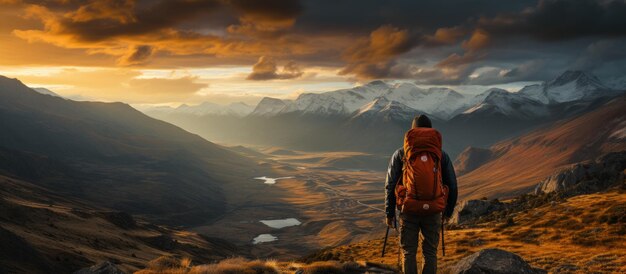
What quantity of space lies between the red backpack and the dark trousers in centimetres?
38

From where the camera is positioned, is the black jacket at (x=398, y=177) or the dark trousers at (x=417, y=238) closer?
the dark trousers at (x=417, y=238)

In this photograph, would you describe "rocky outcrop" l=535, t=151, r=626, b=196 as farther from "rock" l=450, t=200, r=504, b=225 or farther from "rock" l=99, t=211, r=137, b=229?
"rock" l=99, t=211, r=137, b=229

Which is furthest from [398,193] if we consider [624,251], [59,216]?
[59,216]

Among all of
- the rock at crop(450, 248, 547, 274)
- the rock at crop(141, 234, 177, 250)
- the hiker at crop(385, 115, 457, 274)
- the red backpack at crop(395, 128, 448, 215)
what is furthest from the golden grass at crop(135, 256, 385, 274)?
the rock at crop(141, 234, 177, 250)

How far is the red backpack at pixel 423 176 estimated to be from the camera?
12391 millimetres

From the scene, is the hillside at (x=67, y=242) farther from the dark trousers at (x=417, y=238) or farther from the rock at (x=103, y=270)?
the dark trousers at (x=417, y=238)

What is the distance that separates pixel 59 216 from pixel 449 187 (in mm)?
102957

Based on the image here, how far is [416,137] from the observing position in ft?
41.4

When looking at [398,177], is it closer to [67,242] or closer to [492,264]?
[492,264]

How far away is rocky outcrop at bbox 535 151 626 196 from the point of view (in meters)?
58.1

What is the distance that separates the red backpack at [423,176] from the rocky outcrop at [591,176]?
5276cm

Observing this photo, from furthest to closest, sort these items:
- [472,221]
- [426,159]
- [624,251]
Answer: [472,221], [624,251], [426,159]

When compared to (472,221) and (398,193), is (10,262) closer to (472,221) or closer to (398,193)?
(398,193)

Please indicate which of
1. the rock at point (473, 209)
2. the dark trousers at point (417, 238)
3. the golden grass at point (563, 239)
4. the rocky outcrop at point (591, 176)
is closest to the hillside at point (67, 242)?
the golden grass at point (563, 239)
